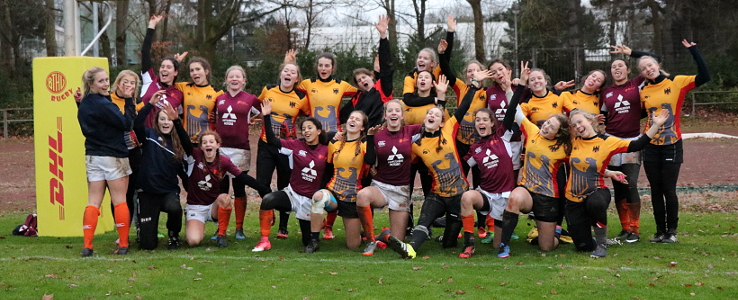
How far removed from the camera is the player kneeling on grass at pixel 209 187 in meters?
7.88

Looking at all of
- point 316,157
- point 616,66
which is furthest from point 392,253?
point 616,66

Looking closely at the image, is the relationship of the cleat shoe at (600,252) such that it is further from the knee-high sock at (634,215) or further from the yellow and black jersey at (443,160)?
the yellow and black jersey at (443,160)

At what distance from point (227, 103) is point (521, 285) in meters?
4.00

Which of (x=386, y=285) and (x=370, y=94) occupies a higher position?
(x=370, y=94)

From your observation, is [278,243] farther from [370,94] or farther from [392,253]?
[370,94]

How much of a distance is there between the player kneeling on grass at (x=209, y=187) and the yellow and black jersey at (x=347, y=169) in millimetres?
771

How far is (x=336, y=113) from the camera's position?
887 centimetres

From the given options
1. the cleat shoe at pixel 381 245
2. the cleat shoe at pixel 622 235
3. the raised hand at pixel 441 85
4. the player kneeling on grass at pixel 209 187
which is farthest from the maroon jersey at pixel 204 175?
the cleat shoe at pixel 622 235

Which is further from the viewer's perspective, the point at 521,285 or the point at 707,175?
the point at 707,175

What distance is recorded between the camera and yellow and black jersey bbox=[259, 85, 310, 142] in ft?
28.4

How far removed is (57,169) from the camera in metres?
8.76

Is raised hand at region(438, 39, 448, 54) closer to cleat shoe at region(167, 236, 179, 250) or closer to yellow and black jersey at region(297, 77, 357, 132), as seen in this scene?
yellow and black jersey at region(297, 77, 357, 132)

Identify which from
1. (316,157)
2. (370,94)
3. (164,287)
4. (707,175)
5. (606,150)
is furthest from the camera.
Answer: (707,175)

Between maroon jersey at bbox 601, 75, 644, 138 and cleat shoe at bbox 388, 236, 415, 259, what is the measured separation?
2.64 m
